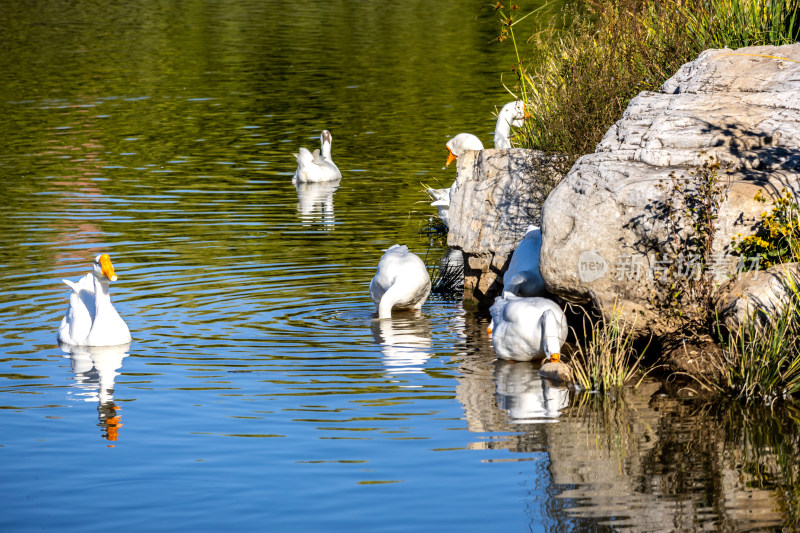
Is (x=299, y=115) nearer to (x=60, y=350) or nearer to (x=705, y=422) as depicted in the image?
(x=60, y=350)

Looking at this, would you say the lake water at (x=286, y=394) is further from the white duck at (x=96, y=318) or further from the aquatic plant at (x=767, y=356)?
the aquatic plant at (x=767, y=356)

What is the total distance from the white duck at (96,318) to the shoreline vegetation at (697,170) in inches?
160

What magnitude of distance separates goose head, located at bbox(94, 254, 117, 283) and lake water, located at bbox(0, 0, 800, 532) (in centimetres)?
68

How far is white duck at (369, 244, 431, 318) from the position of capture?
11.2 meters

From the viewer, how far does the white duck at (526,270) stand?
36.4ft

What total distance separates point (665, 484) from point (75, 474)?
3731 mm

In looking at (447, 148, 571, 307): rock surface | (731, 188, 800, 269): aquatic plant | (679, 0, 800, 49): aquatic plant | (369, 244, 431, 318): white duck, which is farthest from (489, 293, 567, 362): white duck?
(679, 0, 800, 49): aquatic plant

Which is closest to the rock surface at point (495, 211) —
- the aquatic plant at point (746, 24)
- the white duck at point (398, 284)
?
the white duck at point (398, 284)

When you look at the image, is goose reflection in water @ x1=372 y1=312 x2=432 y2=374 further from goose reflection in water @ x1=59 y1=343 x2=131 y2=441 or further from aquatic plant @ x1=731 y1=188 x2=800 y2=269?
aquatic plant @ x1=731 y1=188 x2=800 y2=269

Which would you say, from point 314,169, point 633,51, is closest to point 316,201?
point 314,169

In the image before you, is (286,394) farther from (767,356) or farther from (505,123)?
(505,123)

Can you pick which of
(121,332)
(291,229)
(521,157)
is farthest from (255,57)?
(121,332)

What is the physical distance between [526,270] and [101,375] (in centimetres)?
413

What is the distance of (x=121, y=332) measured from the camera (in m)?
10.2
